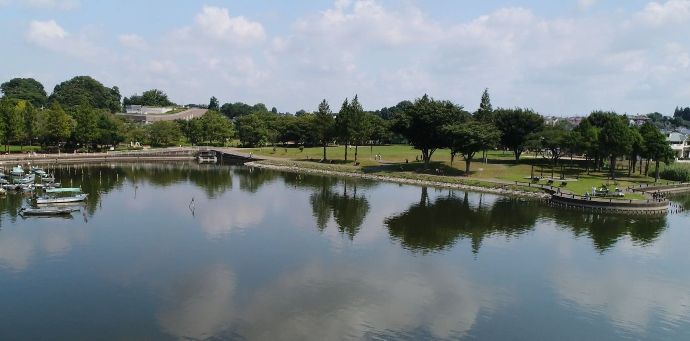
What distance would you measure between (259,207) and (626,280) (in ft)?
131

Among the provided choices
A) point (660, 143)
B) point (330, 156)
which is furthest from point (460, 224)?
point (330, 156)

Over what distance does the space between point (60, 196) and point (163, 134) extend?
85854 millimetres

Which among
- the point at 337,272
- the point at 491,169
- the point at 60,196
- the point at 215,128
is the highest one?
the point at 215,128

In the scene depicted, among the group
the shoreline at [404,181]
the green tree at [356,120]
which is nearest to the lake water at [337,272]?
the shoreline at [404,181]

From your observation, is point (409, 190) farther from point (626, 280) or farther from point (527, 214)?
A: point (626, 280)

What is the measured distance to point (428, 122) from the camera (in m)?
91.4

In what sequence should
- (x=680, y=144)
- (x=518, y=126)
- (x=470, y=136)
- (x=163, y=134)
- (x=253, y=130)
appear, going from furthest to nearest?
1. (x=253, y=130)
2. (x=163, y=134)
3. (x=680, y=144)
4. (x=518, y=126)
5. (x=470, y=136)

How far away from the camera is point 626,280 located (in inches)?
1455

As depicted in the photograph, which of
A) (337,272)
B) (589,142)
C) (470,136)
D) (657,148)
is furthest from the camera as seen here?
(589,142)

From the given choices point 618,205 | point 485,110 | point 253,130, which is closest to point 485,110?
point 485,110

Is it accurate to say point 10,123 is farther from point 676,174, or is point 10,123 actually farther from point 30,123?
point 676,174

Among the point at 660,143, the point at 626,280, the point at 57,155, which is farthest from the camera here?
the point at 57,155

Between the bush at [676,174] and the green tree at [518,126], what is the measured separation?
22917 mm

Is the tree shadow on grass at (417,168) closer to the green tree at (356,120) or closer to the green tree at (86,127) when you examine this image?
the green tree at (356,120)
